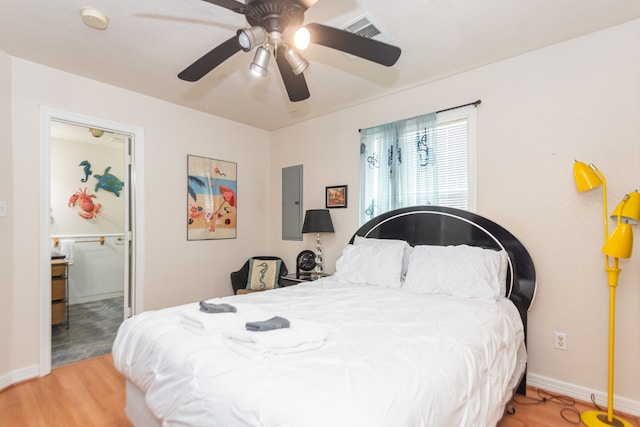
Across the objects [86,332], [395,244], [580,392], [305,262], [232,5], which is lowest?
[86,332]

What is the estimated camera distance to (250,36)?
58.2 inches

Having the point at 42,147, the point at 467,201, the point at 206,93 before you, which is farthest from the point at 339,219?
the point at 42,147

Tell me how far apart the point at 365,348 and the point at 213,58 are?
1.69 m

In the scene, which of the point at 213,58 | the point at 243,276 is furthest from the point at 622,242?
the point at 243,276

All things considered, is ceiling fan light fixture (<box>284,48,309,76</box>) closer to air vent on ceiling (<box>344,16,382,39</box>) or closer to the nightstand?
air vent on ceiling (<box>344,16,382,39</box>)

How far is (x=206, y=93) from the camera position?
10.5 feet

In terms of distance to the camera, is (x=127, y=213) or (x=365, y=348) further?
(x=127, y=213)

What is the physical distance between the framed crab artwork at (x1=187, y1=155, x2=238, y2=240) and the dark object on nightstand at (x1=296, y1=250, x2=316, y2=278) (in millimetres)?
947

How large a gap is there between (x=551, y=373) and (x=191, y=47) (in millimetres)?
3640

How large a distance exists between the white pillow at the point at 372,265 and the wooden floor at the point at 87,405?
3.86ft

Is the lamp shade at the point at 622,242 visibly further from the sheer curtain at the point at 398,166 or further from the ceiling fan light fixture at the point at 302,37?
the ceiling fan light fixture at the point at 302,37

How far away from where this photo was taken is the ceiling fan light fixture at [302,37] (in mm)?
1507

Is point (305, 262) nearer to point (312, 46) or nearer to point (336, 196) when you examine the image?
point (336, 196)

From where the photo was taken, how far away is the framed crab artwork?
12.0ft
